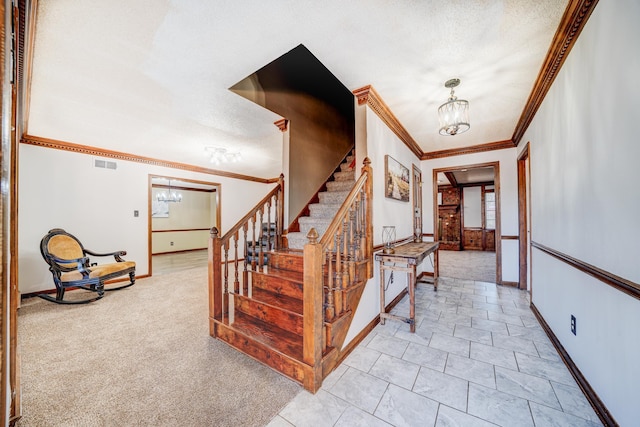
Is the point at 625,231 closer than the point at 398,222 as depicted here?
Yes

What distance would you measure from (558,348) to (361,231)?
1.97 m

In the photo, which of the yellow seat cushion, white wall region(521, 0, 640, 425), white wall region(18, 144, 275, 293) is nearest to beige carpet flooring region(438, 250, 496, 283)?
white wall region(521, 0, 640, 425)

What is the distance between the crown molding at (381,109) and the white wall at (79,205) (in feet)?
14.9

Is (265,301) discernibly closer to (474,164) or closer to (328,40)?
(328,40)

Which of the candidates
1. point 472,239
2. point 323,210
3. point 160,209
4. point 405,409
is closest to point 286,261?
point 323,210

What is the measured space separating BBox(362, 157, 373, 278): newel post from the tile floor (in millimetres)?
825

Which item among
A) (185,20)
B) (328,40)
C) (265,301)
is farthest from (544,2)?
(265,301)

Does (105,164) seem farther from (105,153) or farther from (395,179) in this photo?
(395,179)

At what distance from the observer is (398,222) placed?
11.5ft

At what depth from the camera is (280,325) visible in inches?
85.4

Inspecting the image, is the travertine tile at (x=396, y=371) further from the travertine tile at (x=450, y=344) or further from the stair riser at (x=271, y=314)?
the stair riser at (x=271, y=314)

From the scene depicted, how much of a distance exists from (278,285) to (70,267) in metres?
3.54

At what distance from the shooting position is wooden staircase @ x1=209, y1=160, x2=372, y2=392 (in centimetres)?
171

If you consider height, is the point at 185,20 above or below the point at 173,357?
above
